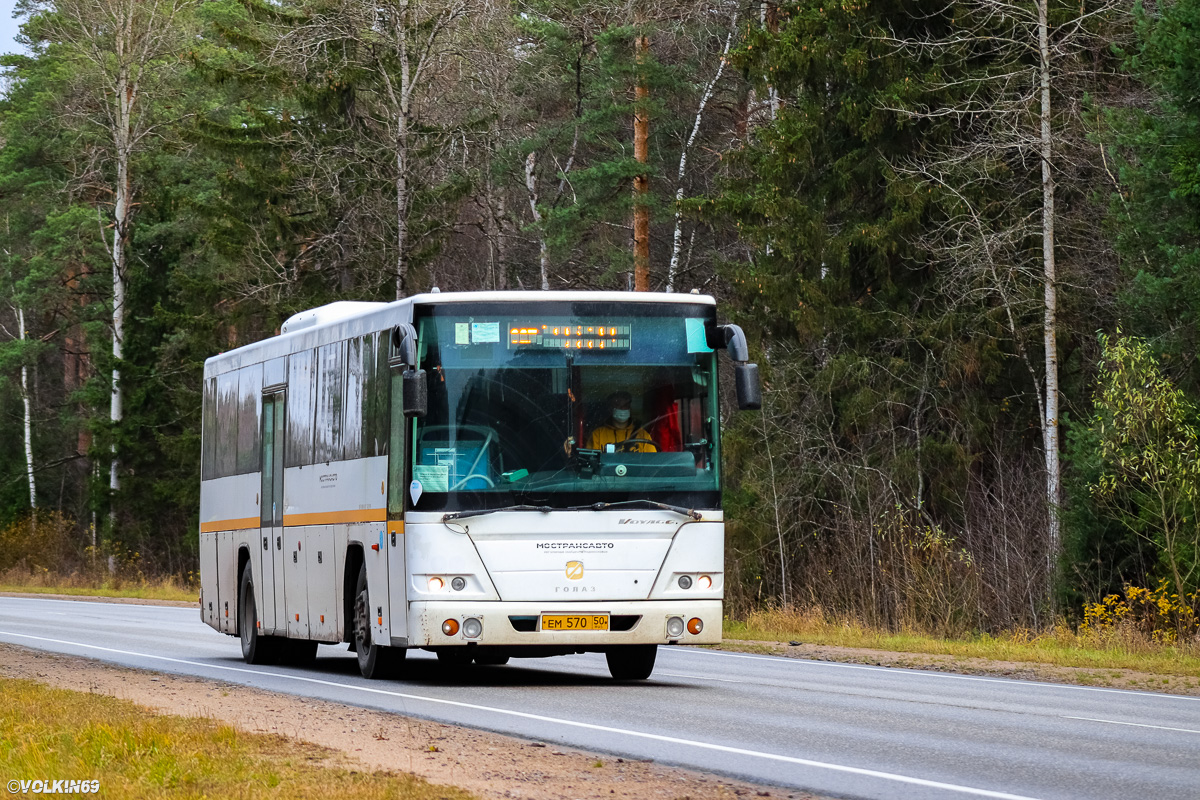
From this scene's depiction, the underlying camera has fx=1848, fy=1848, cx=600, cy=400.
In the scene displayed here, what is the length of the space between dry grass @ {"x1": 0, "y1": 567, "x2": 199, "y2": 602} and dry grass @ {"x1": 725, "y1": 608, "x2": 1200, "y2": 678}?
19608 mm

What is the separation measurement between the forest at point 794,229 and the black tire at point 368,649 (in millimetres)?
10433

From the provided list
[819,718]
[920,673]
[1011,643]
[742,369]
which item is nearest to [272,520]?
[742,369]

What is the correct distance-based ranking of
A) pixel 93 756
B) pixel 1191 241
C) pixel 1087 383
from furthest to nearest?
pixel 1087 383 < pixel 1191 241 < pixel 93 756

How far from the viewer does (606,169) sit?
40.2 metres

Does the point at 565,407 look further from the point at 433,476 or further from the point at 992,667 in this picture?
the point at 992,667

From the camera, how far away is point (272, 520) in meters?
20.4

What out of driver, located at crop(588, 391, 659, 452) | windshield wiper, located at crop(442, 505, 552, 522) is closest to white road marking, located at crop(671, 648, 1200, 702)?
driver, located at crop(588, 391, 659, 452)

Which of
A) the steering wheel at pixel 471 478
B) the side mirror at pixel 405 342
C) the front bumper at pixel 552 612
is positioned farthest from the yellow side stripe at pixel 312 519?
the side mirror at pixel 405 342

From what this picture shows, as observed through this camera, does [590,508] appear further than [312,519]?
No

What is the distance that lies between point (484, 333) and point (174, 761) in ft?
22.6

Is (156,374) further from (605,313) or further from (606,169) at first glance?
(605,313)

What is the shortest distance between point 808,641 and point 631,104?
18546 millimetres

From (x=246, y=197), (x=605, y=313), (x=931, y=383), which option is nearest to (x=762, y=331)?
(x=931, y=383)

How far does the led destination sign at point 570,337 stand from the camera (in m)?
16.5
